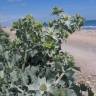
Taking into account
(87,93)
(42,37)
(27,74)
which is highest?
(42,37)

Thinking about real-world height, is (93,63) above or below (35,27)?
below

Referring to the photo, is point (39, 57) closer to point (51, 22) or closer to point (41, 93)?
point (51, 22)

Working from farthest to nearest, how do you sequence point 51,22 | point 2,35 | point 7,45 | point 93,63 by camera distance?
point 93,63 < point 2,35 < point 7,45 < point 51,22

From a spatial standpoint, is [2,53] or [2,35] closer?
[2,53]

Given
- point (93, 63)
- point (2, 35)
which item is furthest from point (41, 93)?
point (93, 63)

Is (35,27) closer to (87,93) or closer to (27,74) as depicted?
(27,74)

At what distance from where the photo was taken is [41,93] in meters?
2.41

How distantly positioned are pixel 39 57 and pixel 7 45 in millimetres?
341

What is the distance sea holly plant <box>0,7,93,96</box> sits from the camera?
8.18ft

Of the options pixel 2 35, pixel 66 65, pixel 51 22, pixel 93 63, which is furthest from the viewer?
pixel 93 63

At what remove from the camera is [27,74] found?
8.56 ft

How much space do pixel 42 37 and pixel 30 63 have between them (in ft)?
0.90

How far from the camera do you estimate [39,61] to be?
9.41 ft

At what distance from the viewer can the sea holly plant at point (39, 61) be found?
8.18 feet
